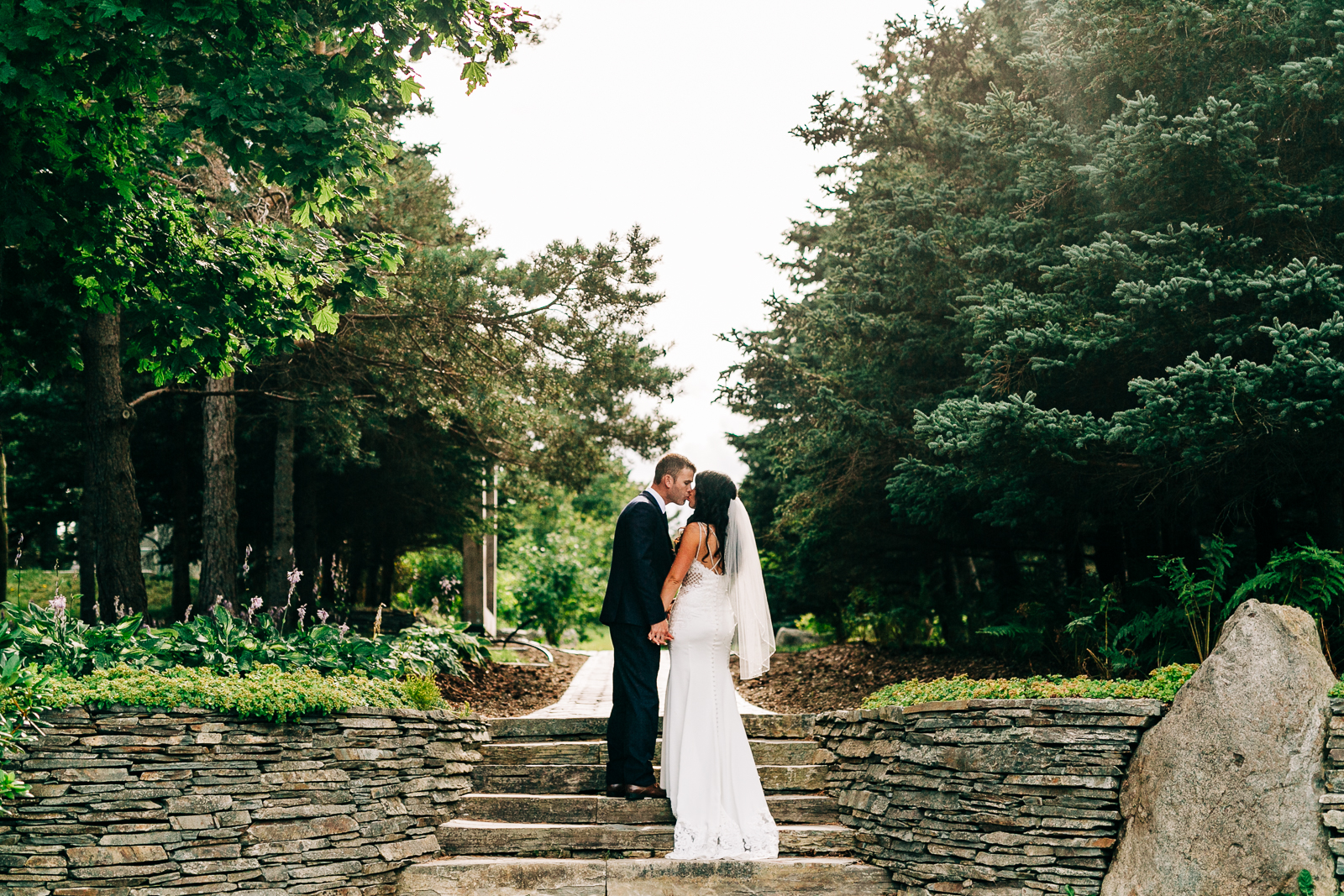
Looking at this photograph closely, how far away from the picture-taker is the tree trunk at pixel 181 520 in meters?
13.9

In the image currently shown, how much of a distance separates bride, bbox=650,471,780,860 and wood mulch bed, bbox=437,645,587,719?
251 cm

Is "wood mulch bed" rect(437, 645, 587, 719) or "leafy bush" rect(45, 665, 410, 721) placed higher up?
"leafy bush" rect(45, 665, 410, 721)

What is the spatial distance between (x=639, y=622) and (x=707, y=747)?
80cm

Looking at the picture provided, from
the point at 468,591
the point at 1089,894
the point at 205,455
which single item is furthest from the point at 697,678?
the point at 468,591

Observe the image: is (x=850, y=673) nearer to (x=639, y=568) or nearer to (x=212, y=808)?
(x=639, y=568)

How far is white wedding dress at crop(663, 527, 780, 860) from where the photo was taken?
4.99m

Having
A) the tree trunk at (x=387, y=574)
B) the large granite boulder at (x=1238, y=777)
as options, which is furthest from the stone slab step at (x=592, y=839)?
the tree trunk at (x=387, y=574)

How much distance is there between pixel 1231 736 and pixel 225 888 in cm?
516

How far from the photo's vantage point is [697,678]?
5.23 metres

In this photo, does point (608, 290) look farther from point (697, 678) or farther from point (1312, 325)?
point (1312, 325)

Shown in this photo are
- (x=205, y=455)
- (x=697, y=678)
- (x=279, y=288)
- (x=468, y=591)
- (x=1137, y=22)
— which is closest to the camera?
(x=697, y=678)

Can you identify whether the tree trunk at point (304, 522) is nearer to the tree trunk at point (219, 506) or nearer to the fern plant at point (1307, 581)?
the tree trunk at point (219, 506)

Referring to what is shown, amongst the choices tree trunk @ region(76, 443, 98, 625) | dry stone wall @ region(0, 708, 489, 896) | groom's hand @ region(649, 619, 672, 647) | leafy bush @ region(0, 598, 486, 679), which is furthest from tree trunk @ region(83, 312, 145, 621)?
groom's hand @ region(649, 619, 672, 647)

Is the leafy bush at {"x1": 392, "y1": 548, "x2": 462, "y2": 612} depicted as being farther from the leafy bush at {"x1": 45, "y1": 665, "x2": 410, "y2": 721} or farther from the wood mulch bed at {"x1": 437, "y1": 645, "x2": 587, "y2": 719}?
the leafy bush at {"x1": 45, "y1": 665, "x2": 410, "y2": 721}
